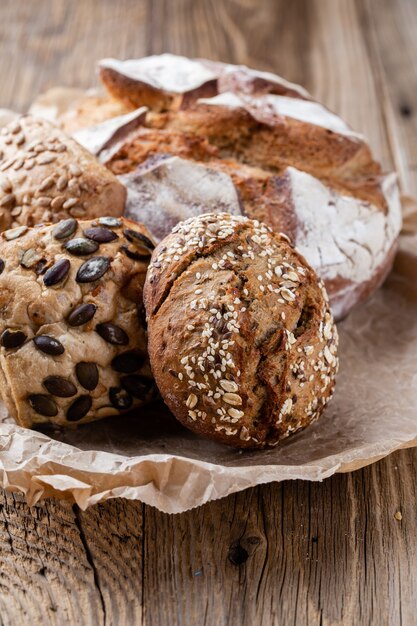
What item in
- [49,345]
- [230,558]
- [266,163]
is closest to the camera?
[230,558]

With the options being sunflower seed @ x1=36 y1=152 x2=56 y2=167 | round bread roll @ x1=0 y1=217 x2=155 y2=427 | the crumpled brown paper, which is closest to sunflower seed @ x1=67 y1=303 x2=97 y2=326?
round bread roll @ x1=0 y1=217 x2=155 y2=427

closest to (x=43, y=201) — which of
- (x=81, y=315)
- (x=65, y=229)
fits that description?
(x=65, y=229)

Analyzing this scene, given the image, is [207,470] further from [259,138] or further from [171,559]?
[259,138]

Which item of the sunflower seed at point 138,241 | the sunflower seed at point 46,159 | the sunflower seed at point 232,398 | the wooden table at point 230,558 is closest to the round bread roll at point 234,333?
the sunflower seed at point 232,398

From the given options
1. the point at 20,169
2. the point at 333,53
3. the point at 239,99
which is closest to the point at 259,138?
the point at 239,99

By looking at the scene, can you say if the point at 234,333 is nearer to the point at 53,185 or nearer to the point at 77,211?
the point at 77,211
